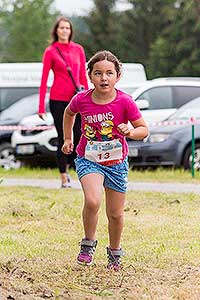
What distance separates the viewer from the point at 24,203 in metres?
10.2

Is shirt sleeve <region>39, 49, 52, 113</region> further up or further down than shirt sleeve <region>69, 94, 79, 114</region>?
further down

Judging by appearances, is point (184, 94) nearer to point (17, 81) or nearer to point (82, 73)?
point (17, 81)

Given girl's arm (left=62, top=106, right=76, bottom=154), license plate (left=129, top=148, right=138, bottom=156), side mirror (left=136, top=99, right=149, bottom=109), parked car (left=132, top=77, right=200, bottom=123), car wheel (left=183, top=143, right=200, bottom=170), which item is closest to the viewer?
girl's arm (left=62, top=106, right=76, bottom=154)

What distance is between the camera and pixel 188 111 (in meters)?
16.5

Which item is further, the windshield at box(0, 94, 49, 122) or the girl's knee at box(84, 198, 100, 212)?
the windshield at box(0, 94, 49, 122)

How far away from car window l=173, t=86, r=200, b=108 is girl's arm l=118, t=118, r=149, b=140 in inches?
447

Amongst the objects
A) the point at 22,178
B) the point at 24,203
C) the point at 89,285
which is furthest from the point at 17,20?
the point at 89,285

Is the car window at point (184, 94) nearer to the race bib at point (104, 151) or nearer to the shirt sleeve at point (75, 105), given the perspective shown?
the shirt sleeve at point (75, 105)

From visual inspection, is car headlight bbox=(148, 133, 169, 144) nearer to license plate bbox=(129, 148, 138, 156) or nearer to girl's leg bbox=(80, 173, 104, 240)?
license plate bbox=(129, 148, 138, 156)

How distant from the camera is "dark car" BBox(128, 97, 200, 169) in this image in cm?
1608

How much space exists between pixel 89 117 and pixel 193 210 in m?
3.54

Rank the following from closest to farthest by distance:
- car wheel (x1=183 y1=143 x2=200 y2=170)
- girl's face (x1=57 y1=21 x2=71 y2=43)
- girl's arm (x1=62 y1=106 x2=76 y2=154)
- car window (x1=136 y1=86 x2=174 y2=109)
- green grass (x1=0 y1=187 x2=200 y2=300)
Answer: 1. green grass (x1=0 y1=187 x2=200 y2=300)
2. girl's arm (x1=62 y1=106 x2=76 y2=154)
3. girl's face (x1=57 y1=21 x2=71 y2=43)
4. car wheel (x1=183 y1=143 x2=200 y2=170)
5. car window (x1=136 y1=86 x2=174 y2=109)

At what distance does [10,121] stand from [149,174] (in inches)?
194

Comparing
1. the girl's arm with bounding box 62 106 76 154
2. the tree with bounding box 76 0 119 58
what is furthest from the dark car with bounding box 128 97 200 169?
the tree with bounding box 76 0 119 58
